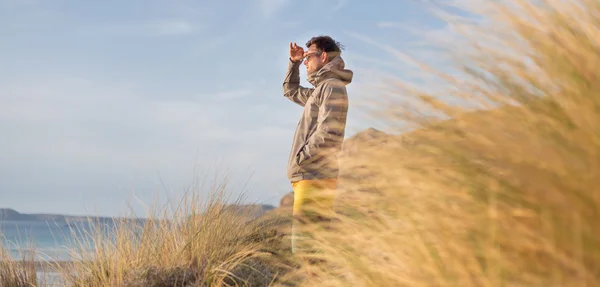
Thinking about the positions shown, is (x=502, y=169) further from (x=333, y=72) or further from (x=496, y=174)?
(x=333, y=72)

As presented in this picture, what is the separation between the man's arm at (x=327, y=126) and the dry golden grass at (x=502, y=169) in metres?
1.38

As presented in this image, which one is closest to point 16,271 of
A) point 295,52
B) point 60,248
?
point 60,248

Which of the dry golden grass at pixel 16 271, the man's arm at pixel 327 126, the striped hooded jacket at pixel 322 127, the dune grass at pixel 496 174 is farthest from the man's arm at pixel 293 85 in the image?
the dry golden grass at pixel 16 271

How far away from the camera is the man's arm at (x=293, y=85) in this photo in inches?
216

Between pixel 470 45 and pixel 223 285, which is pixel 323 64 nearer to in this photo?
pixel 223 285

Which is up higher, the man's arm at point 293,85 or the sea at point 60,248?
the man's arm at point 293,85

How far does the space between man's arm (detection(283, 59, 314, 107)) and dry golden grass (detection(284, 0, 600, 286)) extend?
2745 mm

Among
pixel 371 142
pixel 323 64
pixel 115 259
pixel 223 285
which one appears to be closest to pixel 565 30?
pixel 371 142

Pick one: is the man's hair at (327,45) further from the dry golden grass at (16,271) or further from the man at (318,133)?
the dry golden grass at (16,271)

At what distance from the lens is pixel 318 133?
13.9ft

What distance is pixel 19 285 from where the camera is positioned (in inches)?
245

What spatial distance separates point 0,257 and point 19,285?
0.39 metres

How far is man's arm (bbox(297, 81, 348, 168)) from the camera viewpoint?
418cm

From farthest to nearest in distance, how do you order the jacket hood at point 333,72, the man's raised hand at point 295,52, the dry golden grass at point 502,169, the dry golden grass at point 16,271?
the dry golden grass at point 16,271
the man's raised hand at point 295,52
the jacket hood at point 333,72
the dry golden grass at point 502,169
